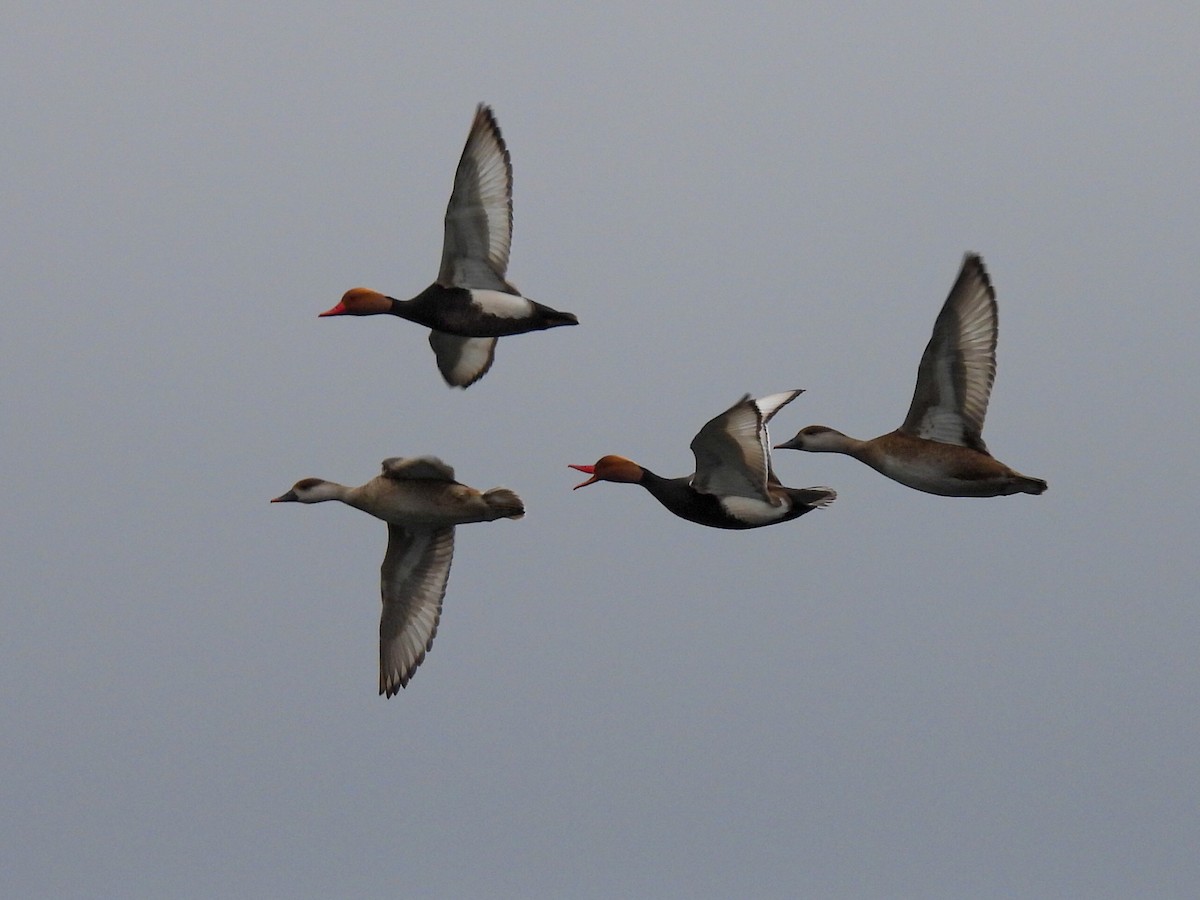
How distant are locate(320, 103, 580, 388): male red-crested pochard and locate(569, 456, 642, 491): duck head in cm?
108

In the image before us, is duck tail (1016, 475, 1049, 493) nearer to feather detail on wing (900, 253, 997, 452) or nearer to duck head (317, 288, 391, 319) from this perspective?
feather detail on wing (900, 253, 997, 452)

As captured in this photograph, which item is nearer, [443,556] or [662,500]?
[662,500]

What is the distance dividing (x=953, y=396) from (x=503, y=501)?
3.00 metres

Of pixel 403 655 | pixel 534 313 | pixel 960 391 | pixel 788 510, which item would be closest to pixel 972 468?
pixel 960 391

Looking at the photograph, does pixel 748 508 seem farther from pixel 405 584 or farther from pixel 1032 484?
pixel 405 584

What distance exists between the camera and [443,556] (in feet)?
38.1

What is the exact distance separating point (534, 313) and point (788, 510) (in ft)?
7.33

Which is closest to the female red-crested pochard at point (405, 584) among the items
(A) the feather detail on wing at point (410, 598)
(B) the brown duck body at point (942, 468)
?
(A) the feather detail on wing at point (410, 598)

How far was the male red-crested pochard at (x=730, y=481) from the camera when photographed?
9.90m

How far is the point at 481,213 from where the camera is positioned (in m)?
11.4

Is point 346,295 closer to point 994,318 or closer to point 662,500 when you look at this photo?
point 662,500

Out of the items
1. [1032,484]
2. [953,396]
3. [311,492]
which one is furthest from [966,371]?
[311,492]

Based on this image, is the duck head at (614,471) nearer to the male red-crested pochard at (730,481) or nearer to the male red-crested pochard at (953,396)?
the male red-crested pochard at (730,481)

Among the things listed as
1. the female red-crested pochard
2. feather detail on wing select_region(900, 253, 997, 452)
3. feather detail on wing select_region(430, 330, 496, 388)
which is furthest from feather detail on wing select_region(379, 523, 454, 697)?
feather detail on wing select_region(900, 253, 997, 452)
